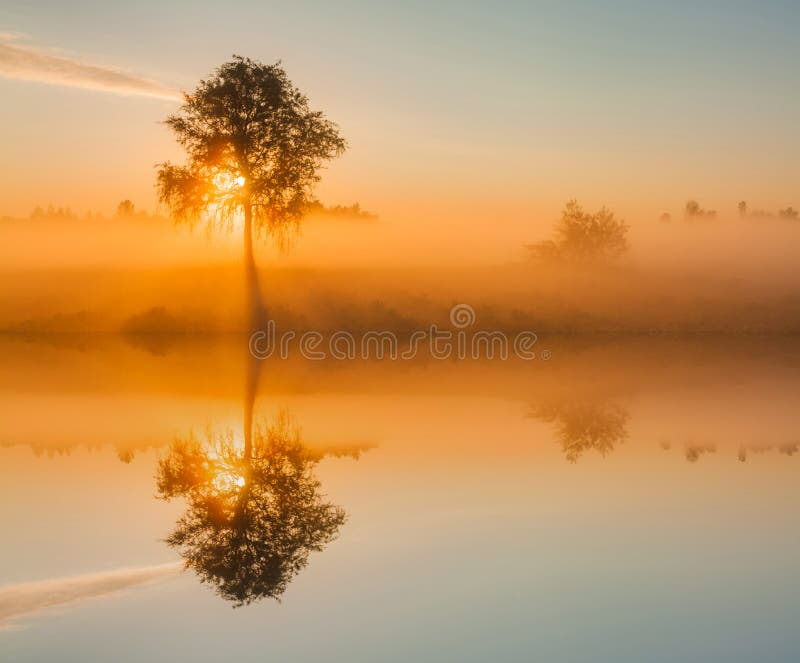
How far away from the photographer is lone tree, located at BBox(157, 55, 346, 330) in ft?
190

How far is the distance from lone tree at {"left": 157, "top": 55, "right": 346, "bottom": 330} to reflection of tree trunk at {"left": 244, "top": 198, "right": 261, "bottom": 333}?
5.99 ft

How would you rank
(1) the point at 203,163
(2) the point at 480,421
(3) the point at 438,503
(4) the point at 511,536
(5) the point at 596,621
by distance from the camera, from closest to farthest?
1. (5) the point at 596,621
2. (4) the point at 511,536
3. (3) the point at 438,503
4. (2) the point at 480,421
5. (1) the point at 203,163

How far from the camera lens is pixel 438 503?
13156mm

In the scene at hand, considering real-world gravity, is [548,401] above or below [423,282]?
below

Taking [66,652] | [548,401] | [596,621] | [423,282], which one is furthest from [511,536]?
[423,282]

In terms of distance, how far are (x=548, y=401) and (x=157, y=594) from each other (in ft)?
55.3

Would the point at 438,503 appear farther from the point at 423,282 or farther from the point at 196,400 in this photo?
the point at 423,282

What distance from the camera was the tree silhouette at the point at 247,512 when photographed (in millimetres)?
9758

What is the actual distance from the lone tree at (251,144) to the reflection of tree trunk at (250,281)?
1.83 meters

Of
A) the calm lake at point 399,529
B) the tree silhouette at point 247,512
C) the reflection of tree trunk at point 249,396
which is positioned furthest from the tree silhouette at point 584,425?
the reflection of tree trunk at point 249,396

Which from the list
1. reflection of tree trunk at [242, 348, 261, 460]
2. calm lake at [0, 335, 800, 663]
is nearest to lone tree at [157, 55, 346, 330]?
reflection of tree trunk at [242, 348, 261, 460]

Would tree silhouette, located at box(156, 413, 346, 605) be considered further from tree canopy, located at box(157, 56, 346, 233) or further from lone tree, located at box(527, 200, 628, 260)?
lone tree, located at box(527, 200, 628, 260)

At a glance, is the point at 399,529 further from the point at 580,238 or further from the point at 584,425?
the point at 580,238

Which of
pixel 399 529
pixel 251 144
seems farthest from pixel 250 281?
pixel 399 529
